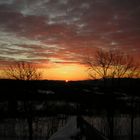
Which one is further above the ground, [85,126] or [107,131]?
[85,126]

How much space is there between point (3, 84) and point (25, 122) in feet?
117

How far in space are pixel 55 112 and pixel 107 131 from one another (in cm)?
1634

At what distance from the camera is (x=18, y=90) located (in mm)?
63406

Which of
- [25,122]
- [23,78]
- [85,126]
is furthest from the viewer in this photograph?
[23,78]

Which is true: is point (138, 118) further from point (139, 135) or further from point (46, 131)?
point (46, 131)

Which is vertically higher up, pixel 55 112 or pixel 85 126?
pixel 85 126

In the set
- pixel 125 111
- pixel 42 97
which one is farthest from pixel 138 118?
pixel 42 97

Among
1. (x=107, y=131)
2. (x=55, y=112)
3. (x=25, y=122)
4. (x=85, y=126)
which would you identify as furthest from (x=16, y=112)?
(x=85, y=126)

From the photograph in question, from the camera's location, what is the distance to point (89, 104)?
53.8m

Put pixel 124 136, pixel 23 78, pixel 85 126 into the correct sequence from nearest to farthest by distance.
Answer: pixel 85 126
pixel 124 136
pixel 23 78

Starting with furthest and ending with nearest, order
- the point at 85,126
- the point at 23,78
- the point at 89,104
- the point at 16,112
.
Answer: the point at 89,104, the point at 16,112, the point at 23,78, the point at 85,126

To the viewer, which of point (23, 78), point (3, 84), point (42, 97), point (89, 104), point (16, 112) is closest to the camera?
point (23, 78)

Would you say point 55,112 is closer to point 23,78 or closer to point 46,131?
point 23,78

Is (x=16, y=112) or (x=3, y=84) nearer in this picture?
(x=16, y=112)
